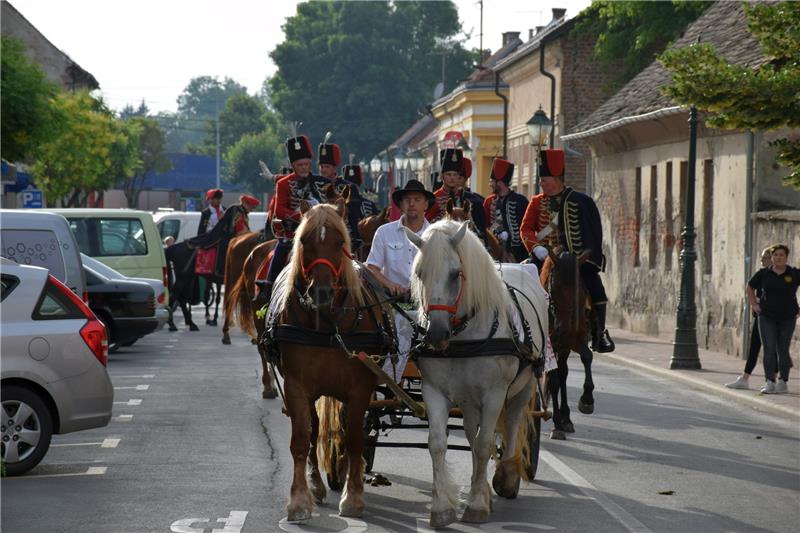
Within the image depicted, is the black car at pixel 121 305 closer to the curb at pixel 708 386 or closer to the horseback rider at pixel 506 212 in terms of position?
the curb at pixel 708 386

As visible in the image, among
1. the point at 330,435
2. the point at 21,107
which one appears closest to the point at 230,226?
the point at 21,107

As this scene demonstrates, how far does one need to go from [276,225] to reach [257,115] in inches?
5267

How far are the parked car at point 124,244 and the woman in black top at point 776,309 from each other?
38.8 ft

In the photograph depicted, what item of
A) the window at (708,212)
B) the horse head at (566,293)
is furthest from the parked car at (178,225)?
the horse head at (566,293)

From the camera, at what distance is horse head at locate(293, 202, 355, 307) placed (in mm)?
9641

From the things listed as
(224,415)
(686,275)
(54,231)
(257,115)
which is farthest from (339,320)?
(257,115)

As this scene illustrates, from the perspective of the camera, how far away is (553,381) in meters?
14.3

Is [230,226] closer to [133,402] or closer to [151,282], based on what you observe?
[151,282]

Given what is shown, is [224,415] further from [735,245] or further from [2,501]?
[735,245]

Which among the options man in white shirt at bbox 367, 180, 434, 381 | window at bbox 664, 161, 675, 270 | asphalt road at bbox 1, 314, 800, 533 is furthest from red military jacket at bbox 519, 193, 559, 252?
window at bbox 664, 161, 675, 270

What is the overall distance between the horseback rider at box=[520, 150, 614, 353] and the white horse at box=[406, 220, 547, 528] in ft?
13.8

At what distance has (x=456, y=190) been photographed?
567 inches

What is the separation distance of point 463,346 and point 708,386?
1170cm

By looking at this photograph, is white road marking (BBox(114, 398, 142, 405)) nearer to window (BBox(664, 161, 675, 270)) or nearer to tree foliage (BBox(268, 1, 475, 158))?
window (BBox(664, 161, 675, 270))
